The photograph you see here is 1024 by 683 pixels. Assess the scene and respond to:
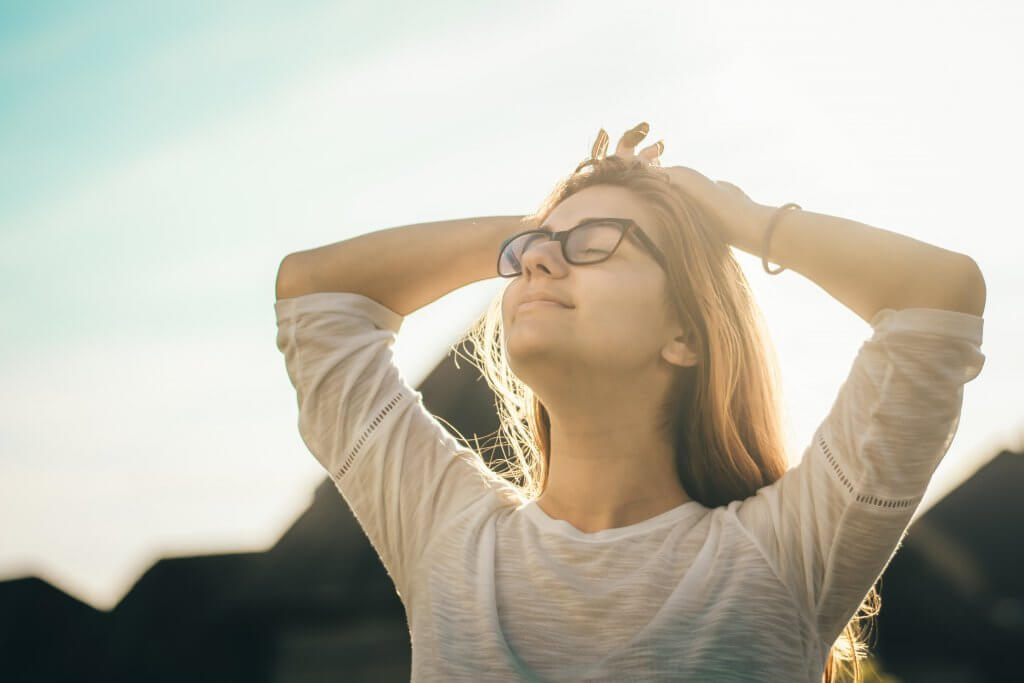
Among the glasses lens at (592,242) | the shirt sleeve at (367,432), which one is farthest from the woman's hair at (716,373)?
the shirt sleeve at (367,432)

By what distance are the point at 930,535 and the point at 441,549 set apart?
12.2 meters

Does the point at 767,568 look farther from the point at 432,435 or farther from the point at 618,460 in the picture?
the point at 432,435

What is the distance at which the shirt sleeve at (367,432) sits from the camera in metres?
2.60

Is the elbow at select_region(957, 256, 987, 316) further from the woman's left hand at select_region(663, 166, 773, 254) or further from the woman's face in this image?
the woman's face

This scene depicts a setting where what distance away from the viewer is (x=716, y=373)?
8.67 feet

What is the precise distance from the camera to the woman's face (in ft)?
8.02

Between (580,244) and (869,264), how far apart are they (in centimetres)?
79

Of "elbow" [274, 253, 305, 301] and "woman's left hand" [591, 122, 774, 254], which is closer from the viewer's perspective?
"woman's left hand" [591, 122, 774, 254]

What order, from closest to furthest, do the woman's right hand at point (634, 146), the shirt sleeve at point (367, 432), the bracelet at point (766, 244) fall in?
1. the bracelet at point (766, 244)
2. the shirt sleeve at point (367, 432)
3. the woman's right hand at point (634, 146)

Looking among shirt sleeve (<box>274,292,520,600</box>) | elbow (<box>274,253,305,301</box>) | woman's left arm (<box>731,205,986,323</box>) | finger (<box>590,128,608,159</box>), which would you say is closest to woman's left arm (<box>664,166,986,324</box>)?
woman's left arm (<box>731,205,986,323</box>)

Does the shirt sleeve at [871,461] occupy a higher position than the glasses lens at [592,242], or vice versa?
the glasses lens at [592,242]

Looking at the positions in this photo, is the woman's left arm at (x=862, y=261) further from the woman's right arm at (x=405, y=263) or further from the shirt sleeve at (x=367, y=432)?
the shirt sleeve at (x=367, y=432)

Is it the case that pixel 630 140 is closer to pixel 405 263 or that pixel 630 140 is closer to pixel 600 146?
pixel 600 146

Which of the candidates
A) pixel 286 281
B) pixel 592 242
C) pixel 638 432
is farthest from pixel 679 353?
pixel 286 281
